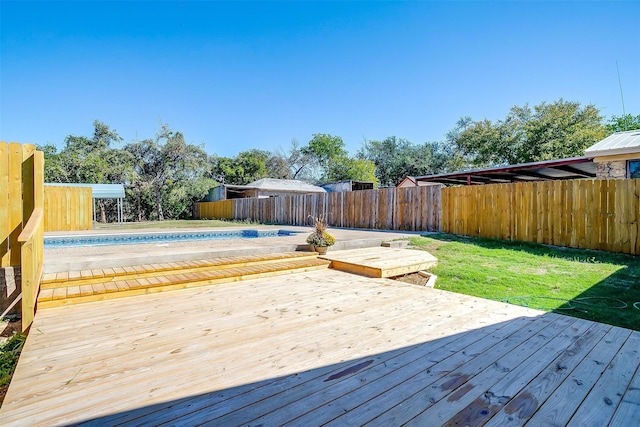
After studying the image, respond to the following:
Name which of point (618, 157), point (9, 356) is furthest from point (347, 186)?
point (9, 356)

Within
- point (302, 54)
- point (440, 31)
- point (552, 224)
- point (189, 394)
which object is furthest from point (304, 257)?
point (302, 54)

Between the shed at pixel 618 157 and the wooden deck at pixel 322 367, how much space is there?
6.72 m

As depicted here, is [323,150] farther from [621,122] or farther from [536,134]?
[621,122]

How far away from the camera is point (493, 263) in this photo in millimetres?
5273

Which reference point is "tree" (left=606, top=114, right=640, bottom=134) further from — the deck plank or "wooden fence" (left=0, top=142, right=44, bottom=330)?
"wooden fence" (left=0, top=142, right=44, bottom=330)

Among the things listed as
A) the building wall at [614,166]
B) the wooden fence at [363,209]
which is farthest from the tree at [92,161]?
the building wall at [614,166]

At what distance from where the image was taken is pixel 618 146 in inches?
281

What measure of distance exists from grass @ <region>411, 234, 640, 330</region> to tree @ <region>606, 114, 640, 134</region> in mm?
22877

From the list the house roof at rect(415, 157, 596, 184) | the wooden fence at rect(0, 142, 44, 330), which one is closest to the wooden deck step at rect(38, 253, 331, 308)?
the wooden fence at rect(0, 142, 44, 330)

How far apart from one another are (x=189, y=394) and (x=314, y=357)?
2.29 feet

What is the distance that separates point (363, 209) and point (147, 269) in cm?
844

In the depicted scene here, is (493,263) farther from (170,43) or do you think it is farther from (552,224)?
(170,43)

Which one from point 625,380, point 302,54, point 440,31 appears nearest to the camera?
point 625,380

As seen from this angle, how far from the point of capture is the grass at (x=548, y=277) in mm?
3320
